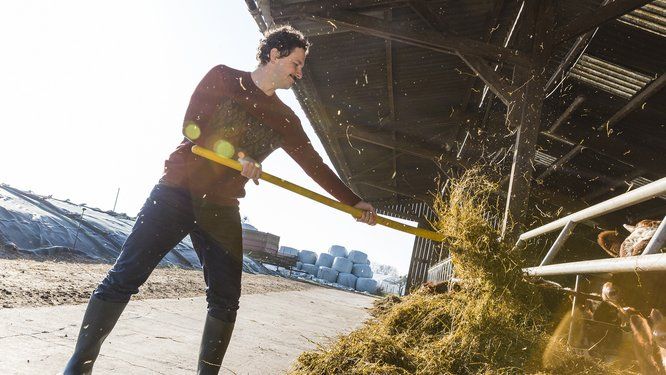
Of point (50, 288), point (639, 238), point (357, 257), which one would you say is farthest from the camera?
point (357, 257)

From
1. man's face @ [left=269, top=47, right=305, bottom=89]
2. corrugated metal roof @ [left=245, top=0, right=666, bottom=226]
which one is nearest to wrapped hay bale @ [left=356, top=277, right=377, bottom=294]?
corrugated metal roof @ [left=245, top=0, right=666, bottom=226]

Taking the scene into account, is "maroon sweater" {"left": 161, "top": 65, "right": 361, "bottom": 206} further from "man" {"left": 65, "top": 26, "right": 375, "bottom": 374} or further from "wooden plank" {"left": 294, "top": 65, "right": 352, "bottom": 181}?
"wooden plank" {"left": 294, "top": 65, "right": 352, "bottom": 181}

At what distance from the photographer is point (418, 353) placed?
201 cm

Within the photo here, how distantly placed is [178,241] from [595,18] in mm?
3780

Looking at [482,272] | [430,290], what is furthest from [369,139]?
[482,272]

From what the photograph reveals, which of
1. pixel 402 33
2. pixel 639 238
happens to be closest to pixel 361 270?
pixel 402 33

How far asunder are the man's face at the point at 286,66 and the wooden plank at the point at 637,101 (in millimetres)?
4187

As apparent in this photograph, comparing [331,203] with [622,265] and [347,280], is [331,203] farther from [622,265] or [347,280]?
[347,280]

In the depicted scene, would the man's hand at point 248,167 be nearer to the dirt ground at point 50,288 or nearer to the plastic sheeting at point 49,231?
the dirt ground at point 50,288

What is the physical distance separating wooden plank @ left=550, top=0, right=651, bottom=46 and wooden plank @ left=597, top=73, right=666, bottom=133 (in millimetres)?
1325

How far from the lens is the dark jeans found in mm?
1812

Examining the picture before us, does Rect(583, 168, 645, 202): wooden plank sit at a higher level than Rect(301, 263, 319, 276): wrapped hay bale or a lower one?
higher

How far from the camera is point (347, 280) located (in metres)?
22.0

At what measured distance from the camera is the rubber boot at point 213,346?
1909 millimetres
